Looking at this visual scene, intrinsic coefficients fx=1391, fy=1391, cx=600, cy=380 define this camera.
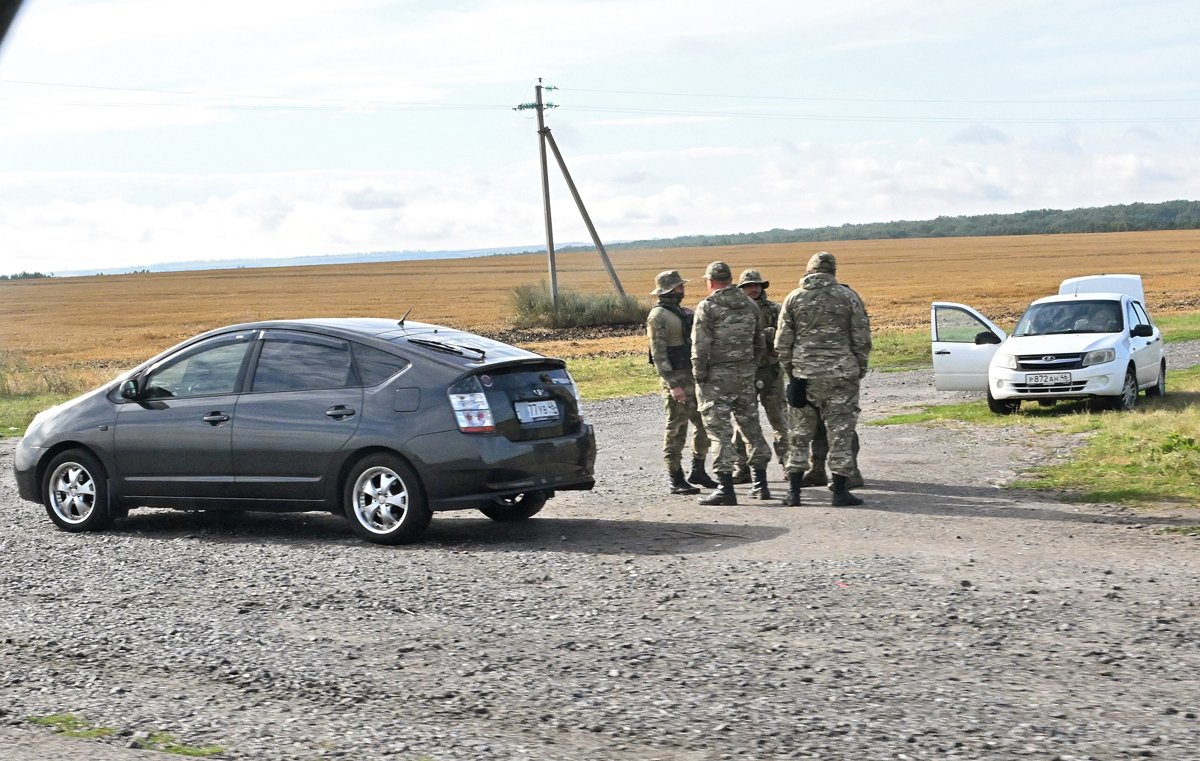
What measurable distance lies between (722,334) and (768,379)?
1285 mm

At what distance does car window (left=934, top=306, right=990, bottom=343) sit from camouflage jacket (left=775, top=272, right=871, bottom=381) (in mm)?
7438

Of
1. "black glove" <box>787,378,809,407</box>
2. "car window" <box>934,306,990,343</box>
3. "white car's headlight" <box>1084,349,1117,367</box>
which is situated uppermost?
"car window" <box>934,306,990,343</box>

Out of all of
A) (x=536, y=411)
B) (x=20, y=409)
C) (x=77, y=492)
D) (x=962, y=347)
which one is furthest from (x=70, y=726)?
(x=20, y=409)

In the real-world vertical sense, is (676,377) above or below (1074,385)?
above

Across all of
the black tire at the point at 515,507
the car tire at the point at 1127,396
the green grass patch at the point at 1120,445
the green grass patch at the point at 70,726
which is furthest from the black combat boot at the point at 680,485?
the car tire at the point at 1127,396

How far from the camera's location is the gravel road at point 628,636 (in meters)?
4.95

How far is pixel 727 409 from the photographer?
10.8m

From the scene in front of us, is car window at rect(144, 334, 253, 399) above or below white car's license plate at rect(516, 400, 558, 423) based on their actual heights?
above

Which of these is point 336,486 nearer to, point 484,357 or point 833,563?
point 484,357

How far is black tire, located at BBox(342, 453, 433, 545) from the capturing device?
921cm

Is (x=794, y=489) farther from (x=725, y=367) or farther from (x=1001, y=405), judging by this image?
(x=1001, y=405)

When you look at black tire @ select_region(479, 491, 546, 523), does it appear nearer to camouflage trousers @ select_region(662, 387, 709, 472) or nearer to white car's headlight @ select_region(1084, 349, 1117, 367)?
camouflage trousers @ select_region(662, 387, 709, 472)

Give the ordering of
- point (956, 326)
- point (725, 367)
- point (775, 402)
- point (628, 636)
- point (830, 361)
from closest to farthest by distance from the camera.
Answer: point (628, 636), point (830, 361), point (725, 367), point (775, 402), point (956, 326)

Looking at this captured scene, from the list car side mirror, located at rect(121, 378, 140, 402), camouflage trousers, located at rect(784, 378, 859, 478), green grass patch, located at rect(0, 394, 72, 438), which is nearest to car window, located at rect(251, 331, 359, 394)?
car side mirror, located at rect(121, 378, 140, 402)
